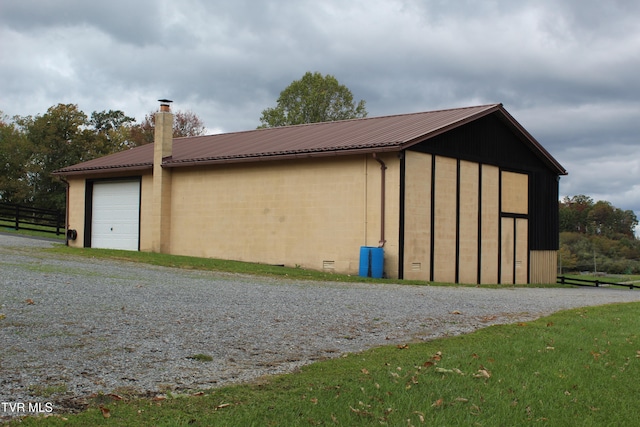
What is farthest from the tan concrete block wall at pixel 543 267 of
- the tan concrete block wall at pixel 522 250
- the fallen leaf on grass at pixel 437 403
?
the fallen leaf on grass at pixel 437 403

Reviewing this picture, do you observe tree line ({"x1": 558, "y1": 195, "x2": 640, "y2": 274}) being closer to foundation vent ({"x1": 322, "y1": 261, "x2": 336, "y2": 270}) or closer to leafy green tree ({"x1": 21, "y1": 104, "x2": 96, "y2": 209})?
leafy green tree ({"x1": 21, "y1": 104, "x2": 96, "y2": 209})

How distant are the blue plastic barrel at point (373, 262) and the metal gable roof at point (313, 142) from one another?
2766 mm

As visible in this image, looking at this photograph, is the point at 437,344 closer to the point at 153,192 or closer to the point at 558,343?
the point at 558,343

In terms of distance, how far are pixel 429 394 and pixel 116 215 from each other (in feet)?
72.7

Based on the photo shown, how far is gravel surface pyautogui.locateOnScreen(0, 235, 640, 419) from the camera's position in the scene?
19.9 feet

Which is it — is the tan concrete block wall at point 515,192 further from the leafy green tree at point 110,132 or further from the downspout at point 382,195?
the leafy green tree at point 110,132

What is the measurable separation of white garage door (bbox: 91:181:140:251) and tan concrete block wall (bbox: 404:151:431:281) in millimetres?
10874

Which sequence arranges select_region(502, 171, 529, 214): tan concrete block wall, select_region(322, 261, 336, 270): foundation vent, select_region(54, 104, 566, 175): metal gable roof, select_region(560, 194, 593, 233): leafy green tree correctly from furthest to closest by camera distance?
select_region(560, 194, 593, 233): leafy green tree
select_region(502, 171, 529, 214): tan concrete block wall
select_region(322, 261, 336, 270): foundation vent
select_region(54, 104, 566, 175): metal gable roof

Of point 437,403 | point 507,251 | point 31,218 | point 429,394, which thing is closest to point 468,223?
point 507,251

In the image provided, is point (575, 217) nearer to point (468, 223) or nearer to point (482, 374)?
point (468, 223)

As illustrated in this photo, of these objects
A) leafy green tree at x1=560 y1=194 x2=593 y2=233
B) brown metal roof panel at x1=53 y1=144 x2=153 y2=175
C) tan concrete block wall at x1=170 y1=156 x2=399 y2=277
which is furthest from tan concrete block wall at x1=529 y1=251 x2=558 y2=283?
leafy green tree at x1=560 y1=194 x2=593 y2=233

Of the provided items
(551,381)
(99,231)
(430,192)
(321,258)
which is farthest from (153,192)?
(551,381)

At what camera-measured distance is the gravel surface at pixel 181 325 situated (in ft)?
19.9

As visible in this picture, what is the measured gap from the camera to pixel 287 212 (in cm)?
2145
